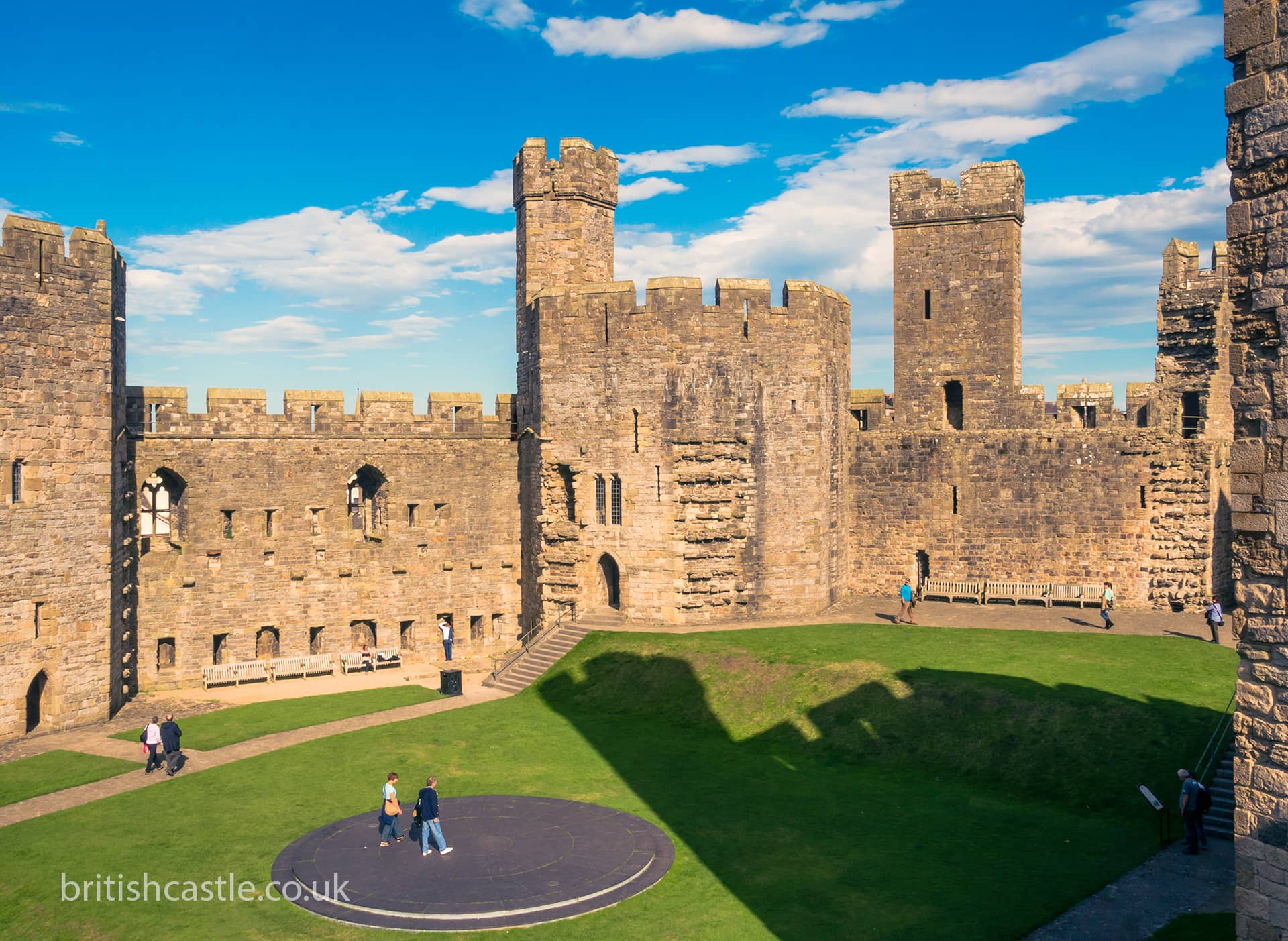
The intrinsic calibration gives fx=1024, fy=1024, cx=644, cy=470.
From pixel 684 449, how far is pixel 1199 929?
55.5 ft

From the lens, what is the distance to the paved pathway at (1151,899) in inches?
489

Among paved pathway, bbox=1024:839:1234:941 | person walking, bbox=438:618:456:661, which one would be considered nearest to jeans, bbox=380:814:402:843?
paved pathway, bbox=1024:839:1234:941

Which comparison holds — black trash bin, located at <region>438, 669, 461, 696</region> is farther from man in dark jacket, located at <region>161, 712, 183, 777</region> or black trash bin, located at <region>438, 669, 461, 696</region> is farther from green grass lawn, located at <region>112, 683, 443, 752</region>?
man in dark jacket, located at <region>161, 712, 183, 777</region>

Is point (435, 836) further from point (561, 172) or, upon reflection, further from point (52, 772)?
point (561, 172)

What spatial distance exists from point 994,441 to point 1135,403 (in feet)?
13.4

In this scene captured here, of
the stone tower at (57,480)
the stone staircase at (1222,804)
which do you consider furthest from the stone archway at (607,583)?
the stone staircase at (1222,804)

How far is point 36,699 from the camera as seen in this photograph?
73.6ft

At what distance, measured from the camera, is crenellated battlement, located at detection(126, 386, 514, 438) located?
2695 cm

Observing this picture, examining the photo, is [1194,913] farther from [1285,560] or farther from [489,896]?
[489,896]

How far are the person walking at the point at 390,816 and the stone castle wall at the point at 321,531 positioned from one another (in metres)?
13.9

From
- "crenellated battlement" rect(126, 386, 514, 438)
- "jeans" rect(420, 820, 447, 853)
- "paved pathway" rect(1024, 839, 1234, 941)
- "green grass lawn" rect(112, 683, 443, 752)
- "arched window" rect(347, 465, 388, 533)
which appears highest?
"crenellated battlement" rect(126, 386, 514, 438)

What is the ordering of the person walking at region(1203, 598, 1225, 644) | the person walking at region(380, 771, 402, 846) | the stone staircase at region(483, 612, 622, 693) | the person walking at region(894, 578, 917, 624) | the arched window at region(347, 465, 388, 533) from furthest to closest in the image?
the arched window at region(347, 465, 388, 533), the person walking at region(894, 578, 917, 624), the stone staircase at region(483, 612, 622, 693), the person walking at region(1203, 598, 1225, 644), the person walking at region(380, 771, 402, 846)

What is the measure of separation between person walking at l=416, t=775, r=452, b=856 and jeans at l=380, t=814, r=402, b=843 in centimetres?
56

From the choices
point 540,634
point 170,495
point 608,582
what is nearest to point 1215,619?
point 608,582
